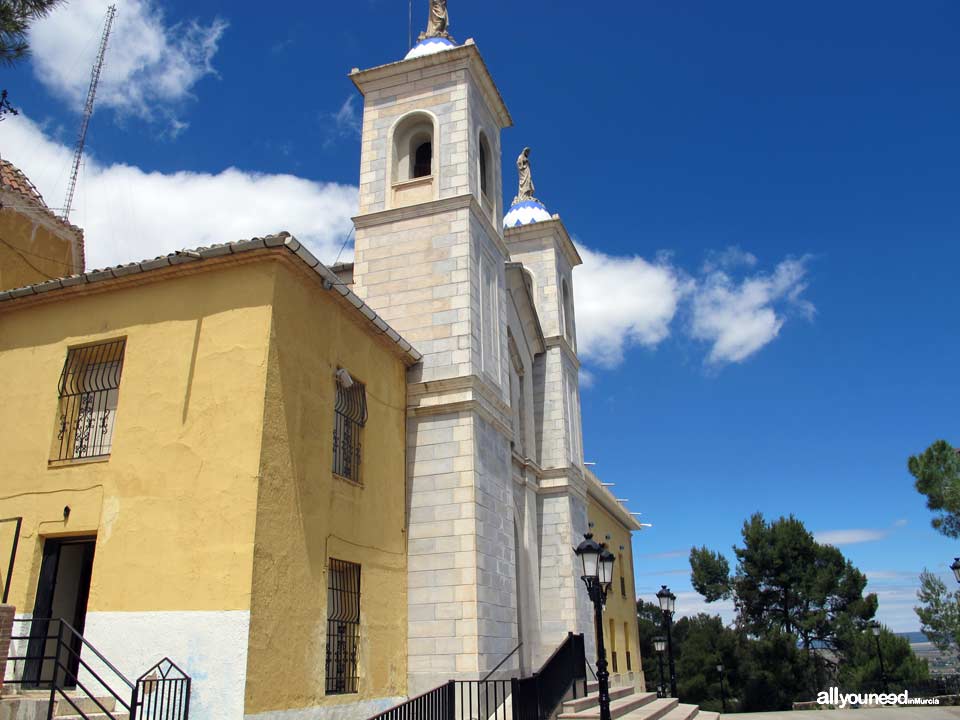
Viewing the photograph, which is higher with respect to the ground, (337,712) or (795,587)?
(795,587)

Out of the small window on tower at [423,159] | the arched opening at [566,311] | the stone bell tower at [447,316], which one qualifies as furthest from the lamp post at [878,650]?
the small window on tower at [423,159]

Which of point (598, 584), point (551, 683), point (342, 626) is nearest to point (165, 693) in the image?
point (342, 626)

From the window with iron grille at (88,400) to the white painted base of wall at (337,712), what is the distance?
14.6ft

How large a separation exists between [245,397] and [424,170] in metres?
9.19

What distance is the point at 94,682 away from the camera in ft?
30.0

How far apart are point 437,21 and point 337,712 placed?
15.5 m

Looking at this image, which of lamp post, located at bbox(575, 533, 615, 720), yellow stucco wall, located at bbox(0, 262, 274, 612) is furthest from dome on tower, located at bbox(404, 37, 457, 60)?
lamp post, located at bbox(575, 533, 615, 720)

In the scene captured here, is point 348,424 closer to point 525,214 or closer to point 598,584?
point 598,584

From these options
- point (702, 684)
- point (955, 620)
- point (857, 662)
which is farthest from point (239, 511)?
point (702, 684)

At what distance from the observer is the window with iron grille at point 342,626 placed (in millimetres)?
10688

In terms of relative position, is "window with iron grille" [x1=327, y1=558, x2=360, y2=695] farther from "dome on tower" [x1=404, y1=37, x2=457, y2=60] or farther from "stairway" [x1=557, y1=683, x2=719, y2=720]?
"dome on tower" [x1=404, y1=37, x2=457, y2=60]

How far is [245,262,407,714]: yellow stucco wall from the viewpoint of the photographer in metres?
9.32

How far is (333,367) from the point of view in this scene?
1166cm

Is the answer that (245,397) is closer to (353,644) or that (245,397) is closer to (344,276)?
(353,644)
